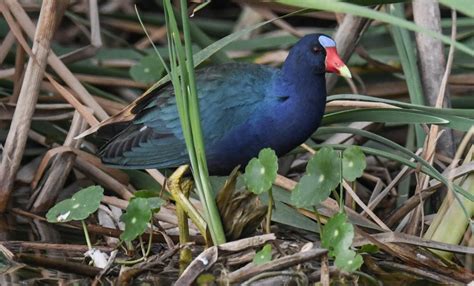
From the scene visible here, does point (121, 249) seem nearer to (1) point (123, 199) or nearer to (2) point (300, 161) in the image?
(1) point (123, 199)

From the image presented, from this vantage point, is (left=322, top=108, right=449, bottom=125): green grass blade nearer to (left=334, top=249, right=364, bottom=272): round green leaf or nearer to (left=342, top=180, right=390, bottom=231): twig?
(left=342, top=180, right=390, bottom=231): twig

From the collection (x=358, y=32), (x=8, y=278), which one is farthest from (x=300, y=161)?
(x=8, y=278)

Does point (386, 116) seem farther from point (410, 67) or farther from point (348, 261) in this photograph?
point (348, 261)

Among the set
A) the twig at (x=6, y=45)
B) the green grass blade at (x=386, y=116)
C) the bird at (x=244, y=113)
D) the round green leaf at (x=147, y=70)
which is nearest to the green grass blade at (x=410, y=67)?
the green grass blade at (x=386, y=116)

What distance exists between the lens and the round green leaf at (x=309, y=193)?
2734 mm

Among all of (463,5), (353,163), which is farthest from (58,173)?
(463,5)

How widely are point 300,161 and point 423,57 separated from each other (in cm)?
51

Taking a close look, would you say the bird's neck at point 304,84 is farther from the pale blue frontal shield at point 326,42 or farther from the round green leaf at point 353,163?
the round green leaf at point 353,163

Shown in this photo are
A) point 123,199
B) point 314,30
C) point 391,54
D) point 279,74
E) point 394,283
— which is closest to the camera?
point 394,283

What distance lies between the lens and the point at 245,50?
4.43 m

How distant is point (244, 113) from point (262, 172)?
0.40 m

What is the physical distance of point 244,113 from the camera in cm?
311

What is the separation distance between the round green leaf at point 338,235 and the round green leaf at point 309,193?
7 centimetres

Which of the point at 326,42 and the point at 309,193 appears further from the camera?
the point at 326,42
